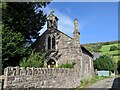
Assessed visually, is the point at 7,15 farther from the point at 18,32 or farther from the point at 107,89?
the point at 107,89

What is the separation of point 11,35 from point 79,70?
29.3 ft

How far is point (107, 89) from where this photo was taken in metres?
18.2

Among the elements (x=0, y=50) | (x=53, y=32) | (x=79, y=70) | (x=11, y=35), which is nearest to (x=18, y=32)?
(x=11, y=35)

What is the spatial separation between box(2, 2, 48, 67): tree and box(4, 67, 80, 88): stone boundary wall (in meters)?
5.64

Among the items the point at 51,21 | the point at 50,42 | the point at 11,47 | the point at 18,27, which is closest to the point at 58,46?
the point at 50,42

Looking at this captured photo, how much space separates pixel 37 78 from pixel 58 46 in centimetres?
1233

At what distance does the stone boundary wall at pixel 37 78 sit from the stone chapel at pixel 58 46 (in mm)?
3780

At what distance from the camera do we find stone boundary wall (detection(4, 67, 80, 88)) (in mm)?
9482

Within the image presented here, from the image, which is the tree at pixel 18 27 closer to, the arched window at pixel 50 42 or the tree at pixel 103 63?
the arched window at pixel 50 42

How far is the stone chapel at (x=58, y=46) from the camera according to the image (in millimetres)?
22750

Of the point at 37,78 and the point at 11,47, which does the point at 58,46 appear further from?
the point at 37,78

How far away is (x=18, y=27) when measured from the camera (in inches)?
790

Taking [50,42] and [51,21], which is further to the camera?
[51,21]

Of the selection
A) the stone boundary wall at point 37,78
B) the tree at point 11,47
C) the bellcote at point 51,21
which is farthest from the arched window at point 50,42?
the stone boundary wall at point 37,78
